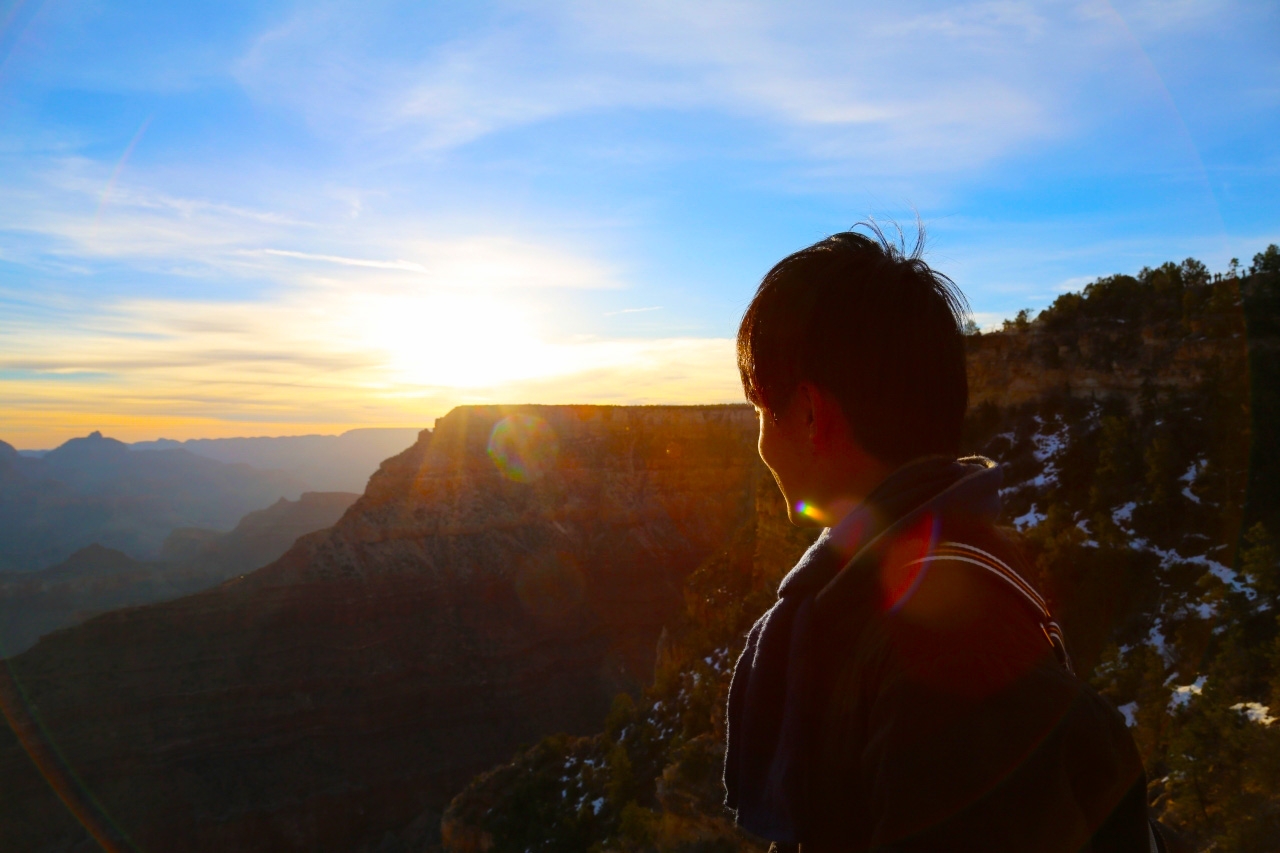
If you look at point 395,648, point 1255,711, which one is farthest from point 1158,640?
point 395,648

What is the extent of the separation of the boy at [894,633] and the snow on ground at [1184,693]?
33.1 ft

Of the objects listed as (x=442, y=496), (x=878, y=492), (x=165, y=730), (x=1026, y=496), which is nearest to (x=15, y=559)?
(x=442, y=496)

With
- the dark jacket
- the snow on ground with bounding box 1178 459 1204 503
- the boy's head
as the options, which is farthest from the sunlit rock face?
the boy's head

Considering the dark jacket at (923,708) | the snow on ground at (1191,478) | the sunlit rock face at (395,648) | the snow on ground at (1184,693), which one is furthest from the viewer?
the sunlit rock face at (395,648)

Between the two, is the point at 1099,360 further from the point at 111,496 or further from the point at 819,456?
the point at 111,496

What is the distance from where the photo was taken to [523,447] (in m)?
52.9

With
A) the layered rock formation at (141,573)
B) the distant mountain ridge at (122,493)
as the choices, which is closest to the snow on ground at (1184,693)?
the layered rock formation at (141,573)

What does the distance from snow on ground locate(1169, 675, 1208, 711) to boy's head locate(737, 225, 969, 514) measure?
10102 millimetres

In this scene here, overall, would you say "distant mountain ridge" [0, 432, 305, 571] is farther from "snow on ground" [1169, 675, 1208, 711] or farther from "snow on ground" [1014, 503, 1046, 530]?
"snow on ground" [1169, 675, 1208, 711]

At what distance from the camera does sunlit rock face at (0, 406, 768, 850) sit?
29375mm

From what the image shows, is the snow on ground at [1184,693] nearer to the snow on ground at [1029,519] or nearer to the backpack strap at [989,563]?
the snow on ground at [1029,519]

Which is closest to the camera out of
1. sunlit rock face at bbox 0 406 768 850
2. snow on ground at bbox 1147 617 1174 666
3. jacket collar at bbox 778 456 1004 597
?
jacket collar at bbox 778 456 1004 597

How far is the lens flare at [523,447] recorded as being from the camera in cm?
5200

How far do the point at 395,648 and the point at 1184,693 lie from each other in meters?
36.0
